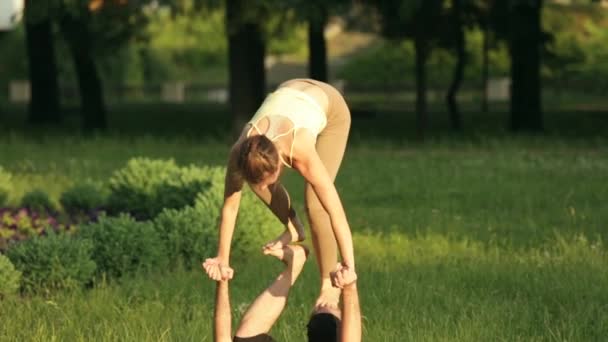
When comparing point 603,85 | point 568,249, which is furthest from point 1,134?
point 603,85

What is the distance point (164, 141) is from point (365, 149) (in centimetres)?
426

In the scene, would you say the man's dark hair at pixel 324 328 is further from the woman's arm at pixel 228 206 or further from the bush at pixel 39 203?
the bush at pixel 39 203

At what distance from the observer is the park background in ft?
28.0

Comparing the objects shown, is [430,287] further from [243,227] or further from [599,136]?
[599,136]

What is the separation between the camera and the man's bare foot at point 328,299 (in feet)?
21.6

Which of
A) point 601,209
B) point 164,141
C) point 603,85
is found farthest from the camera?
point 603,85

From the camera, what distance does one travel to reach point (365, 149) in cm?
2364

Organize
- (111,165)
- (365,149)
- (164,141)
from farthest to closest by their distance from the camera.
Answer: (164,141) < (365,149) < (111,165)

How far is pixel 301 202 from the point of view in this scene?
15.2m

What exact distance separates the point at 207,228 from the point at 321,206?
14.3 ft

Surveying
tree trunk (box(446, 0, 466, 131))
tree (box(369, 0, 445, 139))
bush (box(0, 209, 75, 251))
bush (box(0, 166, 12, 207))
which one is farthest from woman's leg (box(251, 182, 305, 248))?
tree trunk (box(446, 0, 466, 131))

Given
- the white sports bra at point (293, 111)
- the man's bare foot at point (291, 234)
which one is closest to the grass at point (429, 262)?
the man's bare foot at point (291, 234)

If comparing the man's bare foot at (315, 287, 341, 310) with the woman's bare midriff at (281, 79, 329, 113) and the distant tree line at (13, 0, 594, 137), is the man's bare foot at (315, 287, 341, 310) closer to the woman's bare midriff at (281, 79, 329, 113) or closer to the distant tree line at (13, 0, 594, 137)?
the woman's bare midriff at (281, 79, 329, 113)

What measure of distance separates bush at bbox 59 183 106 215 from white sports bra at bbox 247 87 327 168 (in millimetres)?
7577
